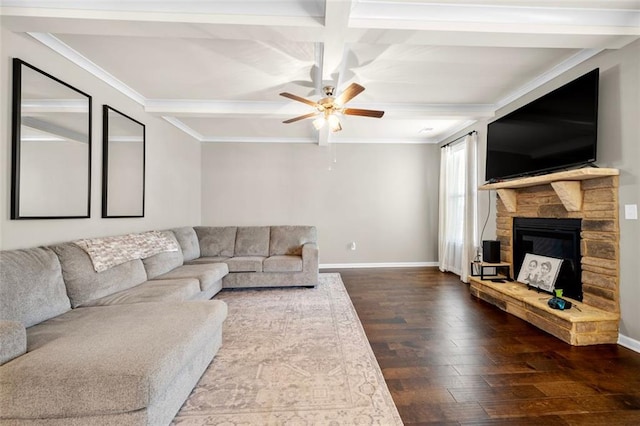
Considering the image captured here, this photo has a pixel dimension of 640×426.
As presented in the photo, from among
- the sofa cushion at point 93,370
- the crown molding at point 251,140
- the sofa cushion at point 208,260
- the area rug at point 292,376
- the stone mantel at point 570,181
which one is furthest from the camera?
the crown molding at point 251,140

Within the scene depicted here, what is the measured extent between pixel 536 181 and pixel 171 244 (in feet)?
13.9

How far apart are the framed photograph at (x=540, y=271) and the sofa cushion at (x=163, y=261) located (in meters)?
4.19

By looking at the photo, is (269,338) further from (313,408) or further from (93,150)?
(93,150)

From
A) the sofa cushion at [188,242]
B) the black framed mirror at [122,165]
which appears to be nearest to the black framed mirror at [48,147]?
the black framed mirror at [122,165]

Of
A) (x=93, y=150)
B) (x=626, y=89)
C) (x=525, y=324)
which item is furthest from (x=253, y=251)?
(x=626, y=89)

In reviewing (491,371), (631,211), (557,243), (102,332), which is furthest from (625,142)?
(102,332)

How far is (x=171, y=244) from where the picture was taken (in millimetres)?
3559

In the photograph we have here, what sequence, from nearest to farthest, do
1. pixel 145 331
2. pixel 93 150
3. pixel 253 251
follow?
pixel 145 331 → pixel 93 150 → pixel 253 251

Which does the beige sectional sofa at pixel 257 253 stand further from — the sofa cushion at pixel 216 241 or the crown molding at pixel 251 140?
the crown molding at pixel 251 140

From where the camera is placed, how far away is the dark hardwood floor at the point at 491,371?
63.1 inches

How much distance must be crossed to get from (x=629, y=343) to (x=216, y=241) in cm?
484

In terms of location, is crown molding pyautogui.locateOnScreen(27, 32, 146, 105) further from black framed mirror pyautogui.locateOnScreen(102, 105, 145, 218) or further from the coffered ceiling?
black framed mirror pyautogui.locateOnScreen(102, 105, 145, 218)

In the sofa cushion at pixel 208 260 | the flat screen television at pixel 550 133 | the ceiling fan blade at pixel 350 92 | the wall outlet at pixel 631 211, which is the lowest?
the sofa cushion at pixel 208 260

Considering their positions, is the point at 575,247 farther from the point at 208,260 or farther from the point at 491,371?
the point at 208,260
